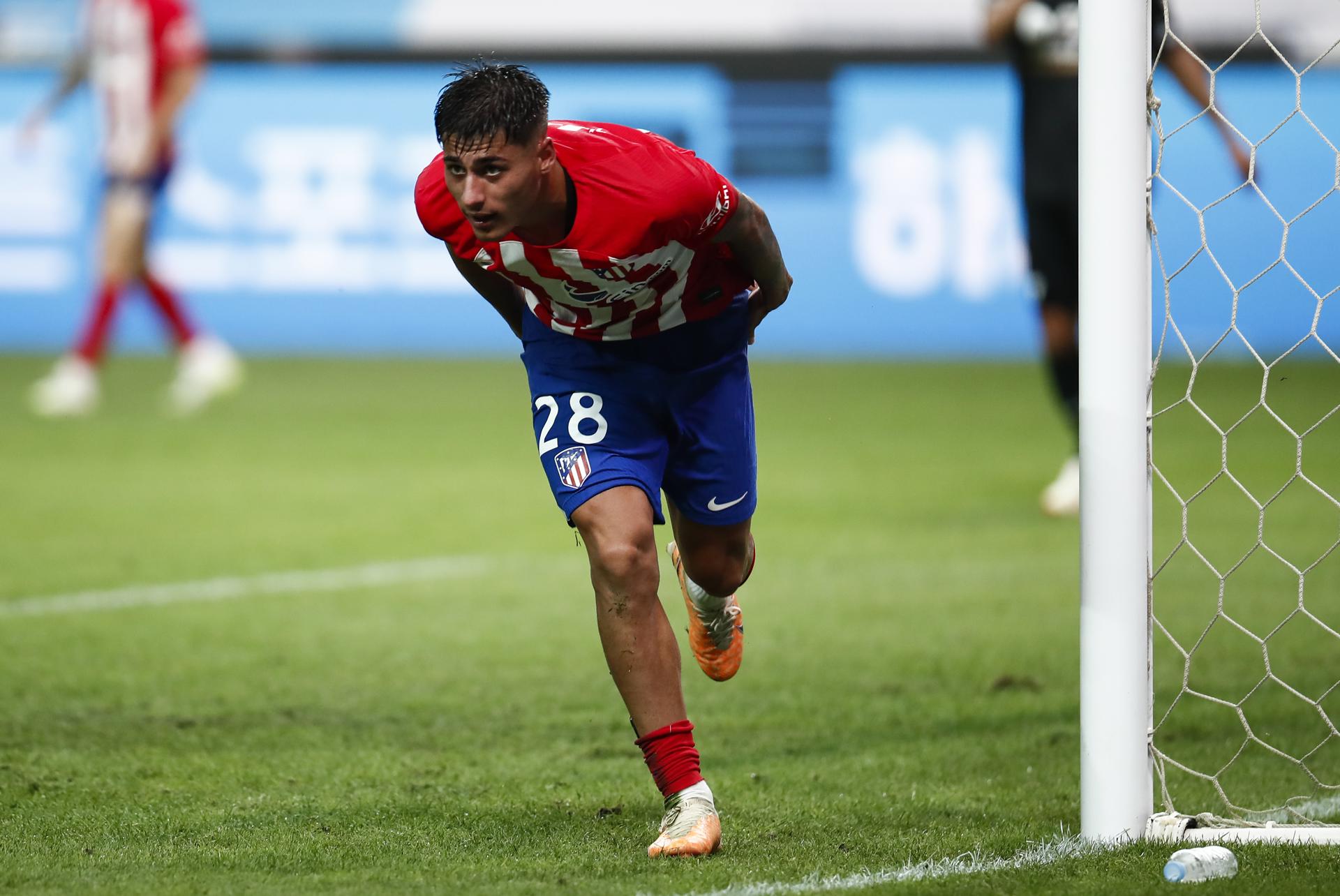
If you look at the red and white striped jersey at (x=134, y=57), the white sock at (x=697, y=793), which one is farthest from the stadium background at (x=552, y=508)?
the red and white striped jersey at (x=134, y=57)

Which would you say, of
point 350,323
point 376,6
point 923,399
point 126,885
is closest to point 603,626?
point 126,885

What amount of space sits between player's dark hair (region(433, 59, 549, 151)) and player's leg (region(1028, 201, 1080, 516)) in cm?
477

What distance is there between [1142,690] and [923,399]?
8.86 meters

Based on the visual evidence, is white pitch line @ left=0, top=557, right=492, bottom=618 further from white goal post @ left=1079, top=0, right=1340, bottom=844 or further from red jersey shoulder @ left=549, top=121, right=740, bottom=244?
white goal post @ left=1079, top=0, right=1340, bottom=844

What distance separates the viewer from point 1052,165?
294 inches

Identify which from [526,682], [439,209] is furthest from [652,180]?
[526,682]

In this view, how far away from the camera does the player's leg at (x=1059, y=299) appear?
24.4 feet

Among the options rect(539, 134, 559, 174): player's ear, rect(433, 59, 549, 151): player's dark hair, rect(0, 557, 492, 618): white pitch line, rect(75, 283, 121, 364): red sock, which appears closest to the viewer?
rect(433, 59, 549, 151): player's dark hair

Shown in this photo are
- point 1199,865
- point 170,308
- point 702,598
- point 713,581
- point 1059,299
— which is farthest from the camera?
point 170,308

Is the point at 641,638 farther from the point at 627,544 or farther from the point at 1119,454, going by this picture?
the point at 1119,454

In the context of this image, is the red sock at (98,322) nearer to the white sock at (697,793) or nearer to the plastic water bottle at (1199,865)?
the white sock at (697,793)

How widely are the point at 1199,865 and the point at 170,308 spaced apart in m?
9.48

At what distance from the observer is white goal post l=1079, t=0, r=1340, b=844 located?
3.02 m

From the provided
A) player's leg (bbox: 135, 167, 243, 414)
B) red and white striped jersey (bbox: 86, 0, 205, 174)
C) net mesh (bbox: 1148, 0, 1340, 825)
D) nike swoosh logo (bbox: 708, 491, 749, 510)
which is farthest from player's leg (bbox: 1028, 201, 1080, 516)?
red and white striped jersey (bbox: 86, 0, 205, 174)
